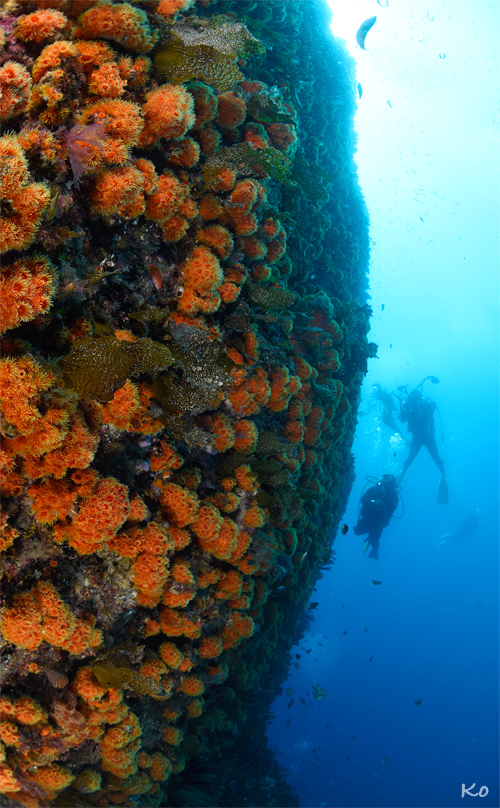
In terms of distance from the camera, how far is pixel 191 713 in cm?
448

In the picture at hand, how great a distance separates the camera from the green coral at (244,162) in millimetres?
3678

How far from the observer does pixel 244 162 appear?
3.89m

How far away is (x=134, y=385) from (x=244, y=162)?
2.62m

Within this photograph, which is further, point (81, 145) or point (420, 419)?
point (420, 419)

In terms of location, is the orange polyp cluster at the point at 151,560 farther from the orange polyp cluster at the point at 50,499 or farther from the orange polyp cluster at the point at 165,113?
the orange polyp cluster at the point at 165,113

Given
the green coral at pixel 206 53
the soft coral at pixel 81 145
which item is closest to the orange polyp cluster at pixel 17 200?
the soft coral at pixel 81 145

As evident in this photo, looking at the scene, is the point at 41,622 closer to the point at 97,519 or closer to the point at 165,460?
the point at 97,519

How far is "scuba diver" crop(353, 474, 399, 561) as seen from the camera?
47.3 ft

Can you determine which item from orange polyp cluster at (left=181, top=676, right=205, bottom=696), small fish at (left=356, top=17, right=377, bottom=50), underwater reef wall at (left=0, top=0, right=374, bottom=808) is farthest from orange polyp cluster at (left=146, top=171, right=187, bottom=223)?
small fish at (left=356, top=17, right=377, bottom=50)

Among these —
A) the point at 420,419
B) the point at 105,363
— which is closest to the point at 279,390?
the point at 105,363

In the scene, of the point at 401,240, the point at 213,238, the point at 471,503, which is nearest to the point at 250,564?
the point at 213,238

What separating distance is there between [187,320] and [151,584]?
228cm

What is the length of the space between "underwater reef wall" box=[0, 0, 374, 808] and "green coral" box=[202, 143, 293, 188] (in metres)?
0.02

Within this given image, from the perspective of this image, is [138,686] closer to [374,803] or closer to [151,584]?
[151,584]
